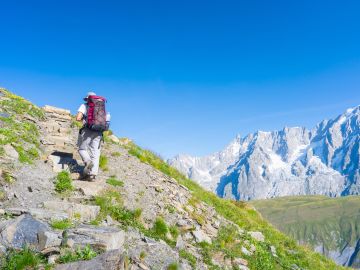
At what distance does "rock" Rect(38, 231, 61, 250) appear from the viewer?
9.72m

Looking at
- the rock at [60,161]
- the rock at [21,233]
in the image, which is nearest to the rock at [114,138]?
the rock at [60,161]

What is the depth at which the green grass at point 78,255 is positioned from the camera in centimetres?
930

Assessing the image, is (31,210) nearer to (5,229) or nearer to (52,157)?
(5,229)

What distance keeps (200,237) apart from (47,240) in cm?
771

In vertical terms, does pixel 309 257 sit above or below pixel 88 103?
below

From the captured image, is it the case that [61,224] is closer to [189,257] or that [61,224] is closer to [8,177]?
[8,177]

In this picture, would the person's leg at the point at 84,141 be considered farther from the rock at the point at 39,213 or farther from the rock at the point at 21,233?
the rock at the point at 21,233

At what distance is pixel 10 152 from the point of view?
1733cm

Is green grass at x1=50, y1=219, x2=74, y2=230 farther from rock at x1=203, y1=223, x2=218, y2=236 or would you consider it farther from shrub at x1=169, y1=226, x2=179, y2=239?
rock at x1=203, y1=223, x2=218, y2=236

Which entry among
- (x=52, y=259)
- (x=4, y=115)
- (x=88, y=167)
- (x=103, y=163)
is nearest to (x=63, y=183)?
(x=88, y=167)

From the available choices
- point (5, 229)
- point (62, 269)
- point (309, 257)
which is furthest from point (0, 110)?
point (309, 257)

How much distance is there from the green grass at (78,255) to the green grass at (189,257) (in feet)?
15.1

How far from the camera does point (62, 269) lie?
867cm

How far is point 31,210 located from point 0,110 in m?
14.5
